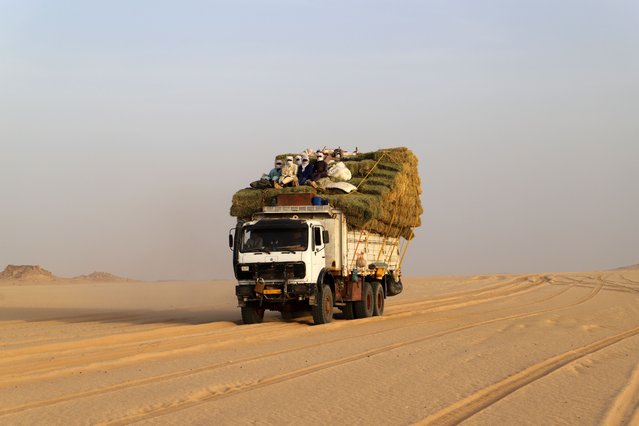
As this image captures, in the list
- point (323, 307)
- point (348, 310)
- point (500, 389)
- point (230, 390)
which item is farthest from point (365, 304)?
point (230, 390)

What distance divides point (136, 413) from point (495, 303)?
2381cm

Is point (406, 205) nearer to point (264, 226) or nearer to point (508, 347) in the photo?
point (264, 226)

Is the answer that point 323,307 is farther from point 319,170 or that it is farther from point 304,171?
point 304,171

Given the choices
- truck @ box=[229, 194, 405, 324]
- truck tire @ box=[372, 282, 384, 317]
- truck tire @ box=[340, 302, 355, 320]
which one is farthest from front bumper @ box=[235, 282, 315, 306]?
truck tire @ box=[372, 282, 384, 317]

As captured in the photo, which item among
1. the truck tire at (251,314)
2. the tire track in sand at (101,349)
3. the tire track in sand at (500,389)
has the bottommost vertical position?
the tire track in sand at (500,389)

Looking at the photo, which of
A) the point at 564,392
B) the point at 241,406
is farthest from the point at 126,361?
the point at 564,392

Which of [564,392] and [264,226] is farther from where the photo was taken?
[264,226]

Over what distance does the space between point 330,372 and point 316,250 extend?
9.38m

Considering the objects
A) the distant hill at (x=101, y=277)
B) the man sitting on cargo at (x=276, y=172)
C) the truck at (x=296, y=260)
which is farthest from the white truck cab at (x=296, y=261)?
the distant hill at (x=101, y=277)

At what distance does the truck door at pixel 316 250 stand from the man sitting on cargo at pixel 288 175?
7.36 feet

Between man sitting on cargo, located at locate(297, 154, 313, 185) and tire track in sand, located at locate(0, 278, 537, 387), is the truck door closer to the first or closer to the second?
tire track in sand, located at locate(0, 278, 537, 387)

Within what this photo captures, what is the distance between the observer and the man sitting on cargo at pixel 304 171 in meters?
24.4

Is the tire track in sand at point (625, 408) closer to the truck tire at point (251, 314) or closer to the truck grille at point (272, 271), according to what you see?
the truck grille at point (272, 271)

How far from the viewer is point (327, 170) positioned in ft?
80.7
